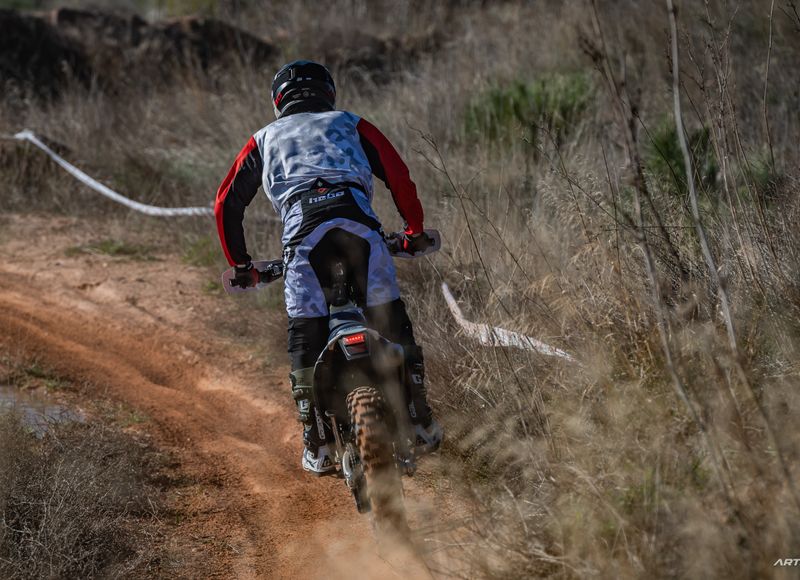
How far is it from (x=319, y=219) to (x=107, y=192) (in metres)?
6.27

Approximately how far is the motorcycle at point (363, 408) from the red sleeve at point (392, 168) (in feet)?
1.81

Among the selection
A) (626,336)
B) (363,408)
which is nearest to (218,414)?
(363,408)

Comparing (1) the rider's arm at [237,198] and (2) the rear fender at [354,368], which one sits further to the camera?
(1) the rider's arm at [237,198]

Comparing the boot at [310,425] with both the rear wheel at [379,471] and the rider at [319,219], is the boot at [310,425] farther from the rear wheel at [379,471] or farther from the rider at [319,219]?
the rear wheel at [379,471]

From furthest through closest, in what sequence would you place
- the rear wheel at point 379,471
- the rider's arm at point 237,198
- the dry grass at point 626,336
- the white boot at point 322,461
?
1. the rider's arm at point 237,198
2. the white boot at point 322,461
3. the rear wheel at point 379,471
4. the dry grass at point 626,336

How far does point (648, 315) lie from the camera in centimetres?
407

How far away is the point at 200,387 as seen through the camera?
6500 millimetres

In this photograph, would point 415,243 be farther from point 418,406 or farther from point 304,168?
point 418,406

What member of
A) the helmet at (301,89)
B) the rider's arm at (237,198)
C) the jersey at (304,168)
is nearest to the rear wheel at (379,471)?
the jersey at (304,168)

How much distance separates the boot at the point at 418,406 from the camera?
164 inches

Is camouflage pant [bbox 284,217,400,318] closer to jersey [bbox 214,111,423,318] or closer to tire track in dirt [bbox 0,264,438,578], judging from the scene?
jersey [bbox 214,111,423,318]

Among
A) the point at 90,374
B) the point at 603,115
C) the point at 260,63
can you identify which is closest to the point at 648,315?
the point at 90,374

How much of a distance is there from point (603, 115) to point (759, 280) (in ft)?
15.7

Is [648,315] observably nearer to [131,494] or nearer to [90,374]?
[131,494]
